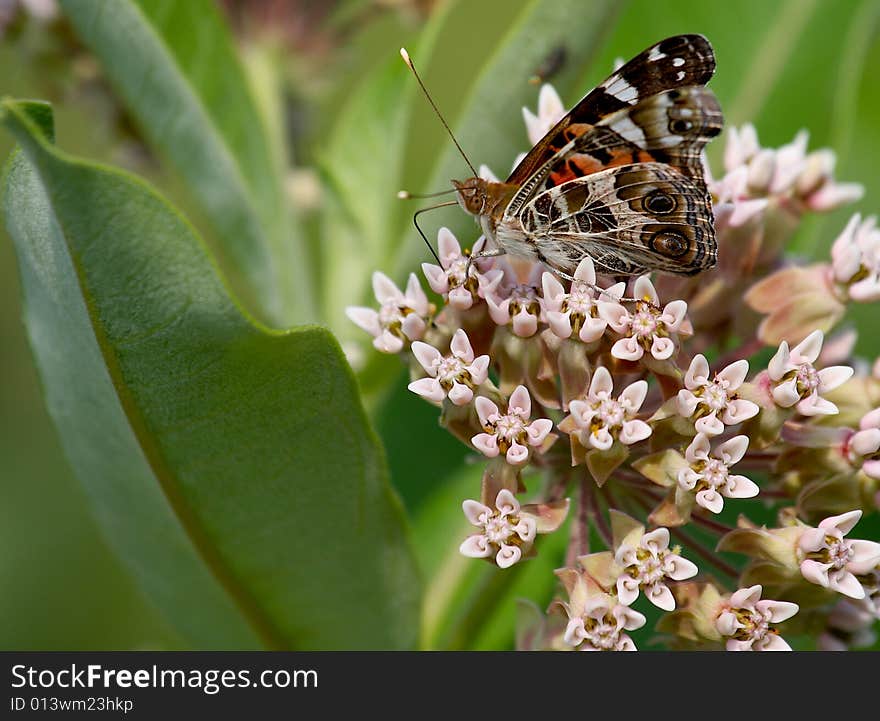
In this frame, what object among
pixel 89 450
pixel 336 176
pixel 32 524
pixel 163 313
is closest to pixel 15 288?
pixel 32 524

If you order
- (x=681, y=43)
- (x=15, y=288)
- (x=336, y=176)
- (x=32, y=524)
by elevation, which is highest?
(x=681, y=43)

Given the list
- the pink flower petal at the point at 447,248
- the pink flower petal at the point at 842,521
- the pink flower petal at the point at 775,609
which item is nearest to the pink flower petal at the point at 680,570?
the pink flower petal at the point at 775,609

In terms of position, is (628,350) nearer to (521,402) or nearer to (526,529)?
(521,402)

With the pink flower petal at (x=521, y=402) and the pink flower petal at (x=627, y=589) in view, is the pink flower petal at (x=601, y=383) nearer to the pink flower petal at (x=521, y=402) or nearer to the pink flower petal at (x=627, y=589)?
the pink flower petal at (x=521, y=402)

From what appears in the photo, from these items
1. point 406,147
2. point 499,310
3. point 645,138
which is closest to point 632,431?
point 499,310

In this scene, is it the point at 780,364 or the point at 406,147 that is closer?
the point at 780,364

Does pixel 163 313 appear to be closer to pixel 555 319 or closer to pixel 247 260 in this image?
pixel 555 319

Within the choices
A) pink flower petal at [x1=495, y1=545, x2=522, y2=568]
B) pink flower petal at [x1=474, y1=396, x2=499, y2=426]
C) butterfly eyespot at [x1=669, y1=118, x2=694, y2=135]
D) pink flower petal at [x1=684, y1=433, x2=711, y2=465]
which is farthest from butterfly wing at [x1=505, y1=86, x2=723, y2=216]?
pink flower petal at [x1=495, y1=545, x2=522, y2=568]

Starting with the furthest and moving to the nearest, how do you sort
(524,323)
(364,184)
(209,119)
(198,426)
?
(364,184) < (209,119) < (524,323) < (198,426)
